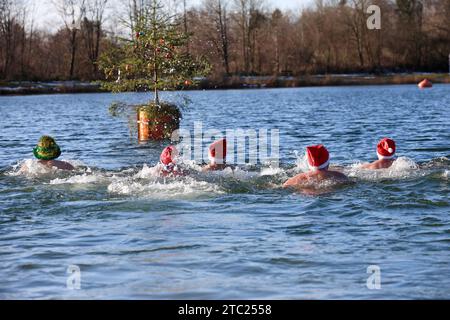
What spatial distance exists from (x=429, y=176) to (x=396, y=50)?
60.6 m

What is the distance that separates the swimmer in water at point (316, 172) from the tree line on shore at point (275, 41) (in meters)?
54.7

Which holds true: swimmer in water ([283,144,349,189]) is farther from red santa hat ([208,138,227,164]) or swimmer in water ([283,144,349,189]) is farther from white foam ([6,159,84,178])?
white foam ([6,159,84,178])

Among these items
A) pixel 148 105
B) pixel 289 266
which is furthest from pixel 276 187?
pixel 148 105

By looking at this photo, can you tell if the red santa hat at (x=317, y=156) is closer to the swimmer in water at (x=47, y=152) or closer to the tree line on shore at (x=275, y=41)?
the swimmer in water at (x=47, y=152)

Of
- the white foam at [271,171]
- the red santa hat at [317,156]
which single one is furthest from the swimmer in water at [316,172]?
the white foam at [271,171]

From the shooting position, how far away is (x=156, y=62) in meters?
21.3

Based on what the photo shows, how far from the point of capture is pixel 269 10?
3159 inches

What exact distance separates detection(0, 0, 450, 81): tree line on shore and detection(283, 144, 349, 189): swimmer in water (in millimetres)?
54699

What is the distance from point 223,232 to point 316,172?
9.67 feet

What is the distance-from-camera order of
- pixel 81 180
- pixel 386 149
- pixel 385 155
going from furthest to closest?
1. pixel 385 155
2. pixel 386 149
3. pixel 81 180

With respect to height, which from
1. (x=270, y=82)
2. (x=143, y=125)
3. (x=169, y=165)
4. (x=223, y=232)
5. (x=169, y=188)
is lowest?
(x=223, y=232)

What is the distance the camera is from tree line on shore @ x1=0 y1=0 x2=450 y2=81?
229 feet

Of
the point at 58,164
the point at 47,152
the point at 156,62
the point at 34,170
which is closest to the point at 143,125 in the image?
the point at 156,62

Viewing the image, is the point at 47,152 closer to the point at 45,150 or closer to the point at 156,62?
the point at 45,150
